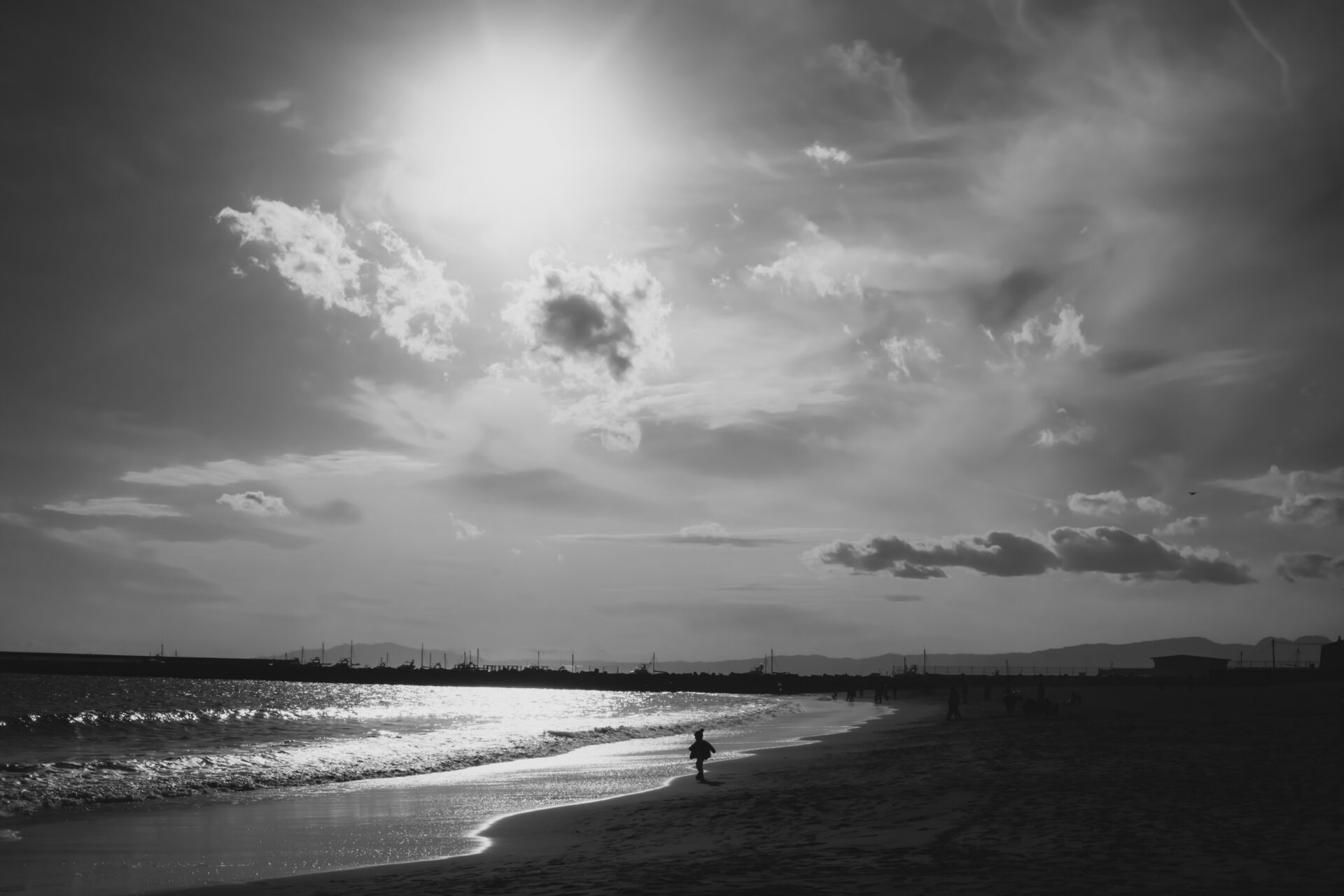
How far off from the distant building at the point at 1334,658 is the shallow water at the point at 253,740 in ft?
166

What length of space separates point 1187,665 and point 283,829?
5204 inches

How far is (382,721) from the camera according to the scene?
66812 mm

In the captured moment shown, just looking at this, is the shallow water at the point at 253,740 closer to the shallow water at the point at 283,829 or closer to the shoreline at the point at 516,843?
the shallow water at the point at 283,829

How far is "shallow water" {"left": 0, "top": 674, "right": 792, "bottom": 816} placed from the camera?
27.1 meters

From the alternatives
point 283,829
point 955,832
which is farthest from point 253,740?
point 955,832

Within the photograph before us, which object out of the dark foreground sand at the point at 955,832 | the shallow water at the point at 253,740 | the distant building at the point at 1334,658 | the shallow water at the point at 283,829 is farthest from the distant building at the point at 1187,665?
the shallow water at the point at 283,829

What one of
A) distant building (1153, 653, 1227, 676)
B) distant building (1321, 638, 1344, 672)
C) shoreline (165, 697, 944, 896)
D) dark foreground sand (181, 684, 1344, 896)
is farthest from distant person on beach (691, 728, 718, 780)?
distant building (1153, 653, 1227, 676)

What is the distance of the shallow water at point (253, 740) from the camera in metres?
27.1

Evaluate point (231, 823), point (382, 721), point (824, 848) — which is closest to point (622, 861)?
point (824, 848)

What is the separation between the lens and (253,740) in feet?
147

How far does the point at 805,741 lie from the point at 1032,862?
32246mm

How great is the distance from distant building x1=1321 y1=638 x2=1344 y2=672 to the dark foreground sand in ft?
241

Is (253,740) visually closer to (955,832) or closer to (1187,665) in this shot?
(955,832)

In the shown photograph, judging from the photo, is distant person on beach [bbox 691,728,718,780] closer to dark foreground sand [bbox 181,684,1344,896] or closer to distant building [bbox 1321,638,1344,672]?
dark foreground sand [bbox 181,684,1344,896]
